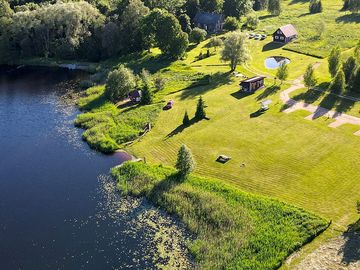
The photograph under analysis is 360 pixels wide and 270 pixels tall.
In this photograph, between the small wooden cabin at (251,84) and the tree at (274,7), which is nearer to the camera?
the small wooden cabin at (251,84)

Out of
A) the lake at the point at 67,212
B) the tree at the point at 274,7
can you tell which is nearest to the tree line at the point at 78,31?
the lake at the point at 67,212

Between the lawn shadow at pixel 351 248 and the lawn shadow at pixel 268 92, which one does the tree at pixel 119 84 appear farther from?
the lawn shadow at pixel 351 248

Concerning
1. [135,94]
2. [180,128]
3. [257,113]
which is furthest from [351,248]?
[135,94]

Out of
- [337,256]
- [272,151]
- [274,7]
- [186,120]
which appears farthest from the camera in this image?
[274,7]

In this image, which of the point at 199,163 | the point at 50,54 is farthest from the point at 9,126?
the point at 50,54

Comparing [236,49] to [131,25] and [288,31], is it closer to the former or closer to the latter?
[288,31]

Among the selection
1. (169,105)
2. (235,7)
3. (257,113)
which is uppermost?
(235,7)

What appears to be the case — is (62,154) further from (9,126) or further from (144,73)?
(144,73)
